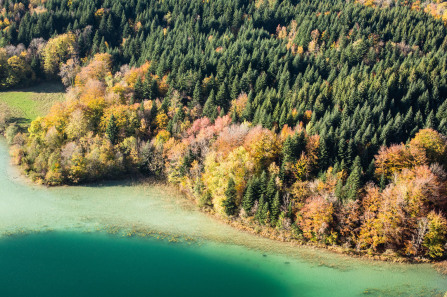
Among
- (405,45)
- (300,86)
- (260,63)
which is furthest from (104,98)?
(405,45)

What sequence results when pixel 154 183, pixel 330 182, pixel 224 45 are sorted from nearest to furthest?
1. pixel 330 182
2. pixel 154 183
3. pixel 224 45

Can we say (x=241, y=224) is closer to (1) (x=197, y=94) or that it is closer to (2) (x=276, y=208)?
(2) (x=276, y=208)

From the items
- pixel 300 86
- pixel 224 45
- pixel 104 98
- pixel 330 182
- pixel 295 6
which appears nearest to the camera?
pixel 330 182

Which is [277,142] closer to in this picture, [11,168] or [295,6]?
[11,168]

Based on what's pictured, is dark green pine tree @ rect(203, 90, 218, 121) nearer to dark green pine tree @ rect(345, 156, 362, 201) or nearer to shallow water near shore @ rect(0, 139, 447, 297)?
shallow water near shore @ rect(0, 139, 447, 297)

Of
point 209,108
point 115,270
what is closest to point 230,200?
point 115,270

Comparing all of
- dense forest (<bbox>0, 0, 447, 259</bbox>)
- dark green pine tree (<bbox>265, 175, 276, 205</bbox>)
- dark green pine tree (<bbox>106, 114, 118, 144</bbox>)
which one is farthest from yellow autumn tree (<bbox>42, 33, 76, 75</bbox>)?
dark green pine tree (<bbox>265, 175, 276, 205</bbox>)

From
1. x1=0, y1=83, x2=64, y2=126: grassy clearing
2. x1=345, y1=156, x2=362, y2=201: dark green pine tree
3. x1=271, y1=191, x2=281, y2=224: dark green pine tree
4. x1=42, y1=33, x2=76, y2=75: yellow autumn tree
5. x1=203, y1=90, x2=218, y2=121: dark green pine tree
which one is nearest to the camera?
x1=345, y1=156, x2=362, y2=201: dark green pine tree
